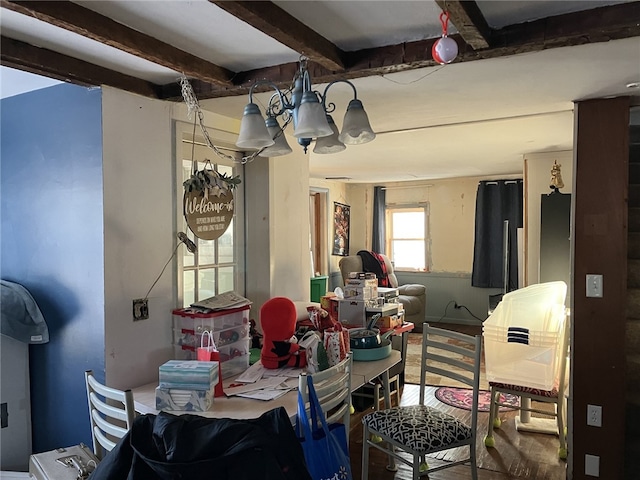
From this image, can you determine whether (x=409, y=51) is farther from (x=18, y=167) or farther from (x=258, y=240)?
(x=18, y=167)

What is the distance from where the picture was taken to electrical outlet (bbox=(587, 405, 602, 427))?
2.58 m

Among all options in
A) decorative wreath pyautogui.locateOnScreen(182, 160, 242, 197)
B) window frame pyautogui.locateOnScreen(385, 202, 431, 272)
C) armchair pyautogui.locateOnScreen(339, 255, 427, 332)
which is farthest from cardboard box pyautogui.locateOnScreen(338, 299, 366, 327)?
window frame pyautogui.locateOnScreen(385, 202, 431, 272)

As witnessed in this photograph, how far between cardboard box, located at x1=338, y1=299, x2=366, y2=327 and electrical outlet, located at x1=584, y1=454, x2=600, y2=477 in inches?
58.6

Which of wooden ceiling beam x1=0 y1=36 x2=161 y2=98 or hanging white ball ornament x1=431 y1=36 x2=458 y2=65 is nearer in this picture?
hanging white ball ornament x1=431 y1=36 x2=458 y2=65

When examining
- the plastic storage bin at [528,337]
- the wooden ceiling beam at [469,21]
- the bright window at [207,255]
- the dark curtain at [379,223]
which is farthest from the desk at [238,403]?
the dark curtain at [379,223]

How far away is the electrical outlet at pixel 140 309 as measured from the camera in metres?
2.34

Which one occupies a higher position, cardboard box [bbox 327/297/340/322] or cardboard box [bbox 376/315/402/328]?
cardboard box [bbox 327/297/340/322]


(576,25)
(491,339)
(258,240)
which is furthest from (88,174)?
(491,339)

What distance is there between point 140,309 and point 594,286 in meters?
2.35

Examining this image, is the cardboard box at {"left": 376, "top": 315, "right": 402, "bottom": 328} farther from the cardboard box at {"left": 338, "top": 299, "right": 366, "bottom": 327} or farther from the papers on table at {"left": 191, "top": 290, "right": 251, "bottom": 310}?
the papers on table at {"left": 191, "top": 290, "right": 251, "bottom": 310}

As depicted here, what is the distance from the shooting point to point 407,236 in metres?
7.72

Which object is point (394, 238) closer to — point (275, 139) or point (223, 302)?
point (223, 302)

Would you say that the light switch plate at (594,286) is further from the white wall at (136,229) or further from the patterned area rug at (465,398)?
the white wall at (136,229)

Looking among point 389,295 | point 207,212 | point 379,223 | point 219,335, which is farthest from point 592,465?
point 379,223
